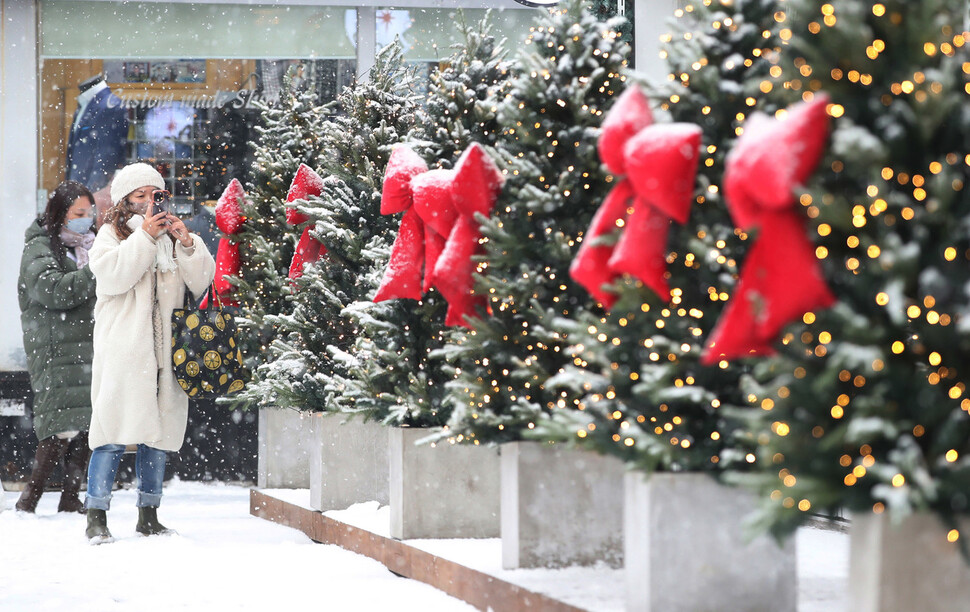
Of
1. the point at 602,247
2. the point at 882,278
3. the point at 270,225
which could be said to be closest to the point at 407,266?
the point at 602,247

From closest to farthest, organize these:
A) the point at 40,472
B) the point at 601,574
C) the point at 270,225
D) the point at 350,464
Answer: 1. the point at 601,574
2. the point at 350,464
3. the point at 40,472
4. the point at 270,225

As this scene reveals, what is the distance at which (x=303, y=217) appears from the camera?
946cm

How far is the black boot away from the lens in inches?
318

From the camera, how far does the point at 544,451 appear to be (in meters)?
5.64

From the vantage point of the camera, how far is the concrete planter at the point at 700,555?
171 inches

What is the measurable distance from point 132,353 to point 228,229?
2364 millimetres

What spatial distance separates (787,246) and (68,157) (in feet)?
33.5

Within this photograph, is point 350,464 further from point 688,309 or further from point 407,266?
point 688,309

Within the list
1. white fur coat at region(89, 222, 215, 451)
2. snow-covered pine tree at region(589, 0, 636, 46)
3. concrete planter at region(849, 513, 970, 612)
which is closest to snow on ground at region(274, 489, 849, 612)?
concrete planter at region(849, 513, 970, 612)

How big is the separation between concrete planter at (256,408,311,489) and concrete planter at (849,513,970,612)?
733cm

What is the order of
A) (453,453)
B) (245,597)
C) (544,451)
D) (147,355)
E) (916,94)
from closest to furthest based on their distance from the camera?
1. (916,94)
2. (544,451)
3. (245,597)
4. (453,453)
5. (147,355)

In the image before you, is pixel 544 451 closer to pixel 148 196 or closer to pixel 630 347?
pixel 630 347

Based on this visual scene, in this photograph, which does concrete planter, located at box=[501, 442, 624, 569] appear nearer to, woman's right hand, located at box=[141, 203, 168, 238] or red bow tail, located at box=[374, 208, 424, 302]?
red bow tail, located at box=[374, 208, 424, 302]

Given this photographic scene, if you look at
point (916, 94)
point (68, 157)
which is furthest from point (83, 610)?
point (68, 157)
